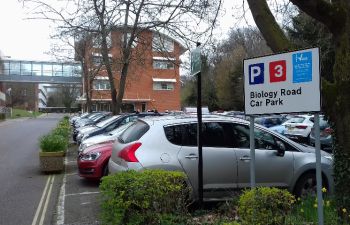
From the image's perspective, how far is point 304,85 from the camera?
4684 millimetres

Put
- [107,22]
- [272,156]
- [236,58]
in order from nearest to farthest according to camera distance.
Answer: [272,156], [107,22], [236,58]

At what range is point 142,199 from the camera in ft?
16.5

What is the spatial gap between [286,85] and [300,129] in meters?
17.7

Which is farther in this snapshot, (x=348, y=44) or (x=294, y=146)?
(x=294, y=146)

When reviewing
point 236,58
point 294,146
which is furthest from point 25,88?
point 294,146

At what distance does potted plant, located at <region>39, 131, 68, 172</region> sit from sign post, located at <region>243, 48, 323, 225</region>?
929 centimetres

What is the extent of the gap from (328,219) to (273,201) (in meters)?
1.78

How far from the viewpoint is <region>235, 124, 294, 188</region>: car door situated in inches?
313

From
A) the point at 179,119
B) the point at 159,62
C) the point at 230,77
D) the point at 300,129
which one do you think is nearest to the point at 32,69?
the point at 230,77

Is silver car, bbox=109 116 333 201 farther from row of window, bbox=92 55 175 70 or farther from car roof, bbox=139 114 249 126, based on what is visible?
row of window, bbox=92 55 175 70

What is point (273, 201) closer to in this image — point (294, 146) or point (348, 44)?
point (348, 44)

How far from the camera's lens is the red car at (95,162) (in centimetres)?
1082

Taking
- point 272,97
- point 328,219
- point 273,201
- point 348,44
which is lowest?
point 328,219

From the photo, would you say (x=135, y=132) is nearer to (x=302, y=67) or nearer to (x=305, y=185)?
(x=305, y=185)
